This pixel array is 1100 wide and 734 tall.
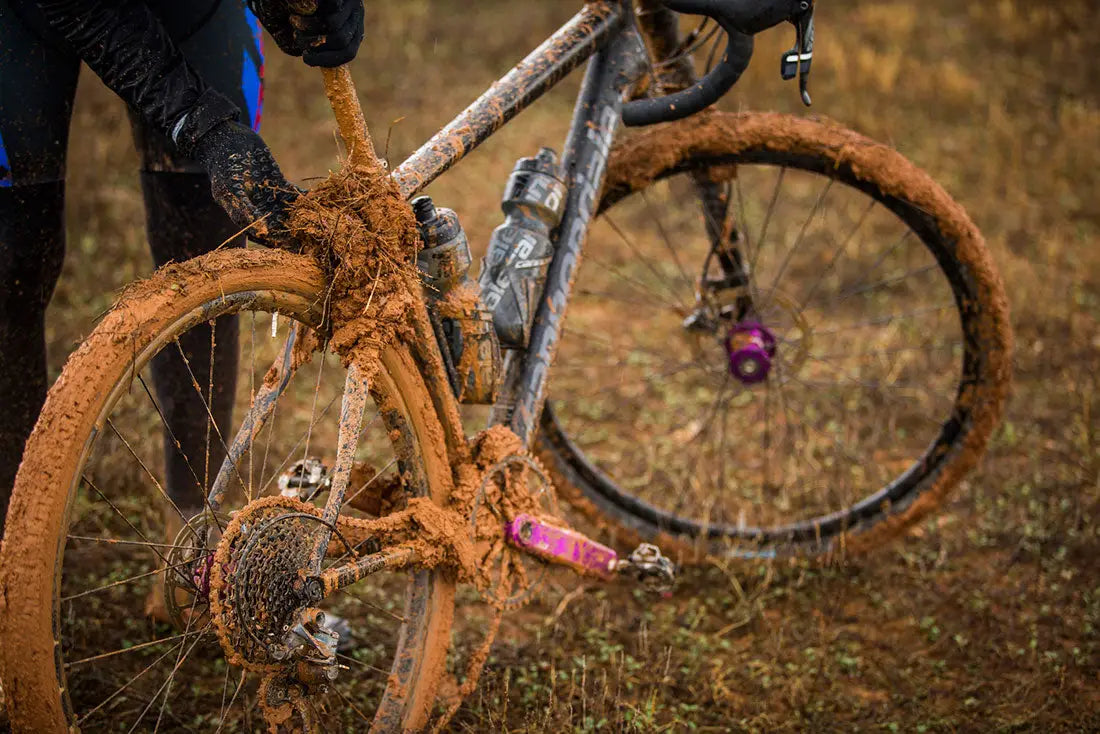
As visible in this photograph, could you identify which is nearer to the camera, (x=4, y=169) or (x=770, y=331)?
(x=4, y=169)

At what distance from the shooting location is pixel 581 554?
81.2 inches

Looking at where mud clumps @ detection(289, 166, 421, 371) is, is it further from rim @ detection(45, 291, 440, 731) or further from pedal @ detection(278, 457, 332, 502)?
pedal @ detection(278, 457, 332, 502)

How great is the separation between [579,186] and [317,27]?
2.45 feet

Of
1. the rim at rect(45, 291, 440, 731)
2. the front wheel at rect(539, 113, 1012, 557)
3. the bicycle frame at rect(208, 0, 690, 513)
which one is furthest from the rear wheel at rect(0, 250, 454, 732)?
the front wheel at rect(539, 113, 1012, 557)

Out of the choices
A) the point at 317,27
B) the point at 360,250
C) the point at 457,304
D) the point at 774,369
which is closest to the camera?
the point at 317,27

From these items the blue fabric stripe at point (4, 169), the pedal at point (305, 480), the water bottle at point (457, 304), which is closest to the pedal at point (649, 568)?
the water bottle at point (457, 304)

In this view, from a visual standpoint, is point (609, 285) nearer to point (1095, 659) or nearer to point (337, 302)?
point (1095, 659)

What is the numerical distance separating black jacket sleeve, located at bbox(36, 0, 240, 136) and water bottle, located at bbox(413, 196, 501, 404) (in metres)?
0.38

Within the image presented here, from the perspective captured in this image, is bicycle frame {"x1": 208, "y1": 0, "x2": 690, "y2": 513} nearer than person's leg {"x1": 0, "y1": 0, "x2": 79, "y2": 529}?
No

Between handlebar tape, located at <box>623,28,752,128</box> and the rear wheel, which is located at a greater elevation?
handlebar tape, located at <box>623,28,752,128</box>

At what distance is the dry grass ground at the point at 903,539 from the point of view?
2158 mm

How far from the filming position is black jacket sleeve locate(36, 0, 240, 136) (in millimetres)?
1487

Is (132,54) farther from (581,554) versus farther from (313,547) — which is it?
(581,554)

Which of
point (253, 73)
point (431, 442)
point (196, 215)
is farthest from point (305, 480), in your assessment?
point (253, 73)
